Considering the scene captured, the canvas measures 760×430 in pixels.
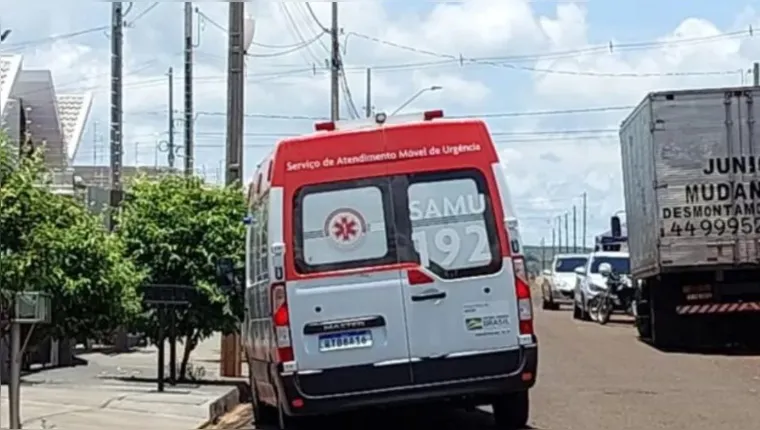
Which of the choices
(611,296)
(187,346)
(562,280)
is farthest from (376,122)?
(562,280)

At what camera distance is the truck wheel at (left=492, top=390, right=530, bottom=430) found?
45.0ft

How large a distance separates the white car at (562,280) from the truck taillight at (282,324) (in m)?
31.4

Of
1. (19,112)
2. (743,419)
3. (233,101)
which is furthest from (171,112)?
(743,419)

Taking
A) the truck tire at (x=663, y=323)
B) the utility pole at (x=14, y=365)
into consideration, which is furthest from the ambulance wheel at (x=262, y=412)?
the truck tire at (x=663, y=323)

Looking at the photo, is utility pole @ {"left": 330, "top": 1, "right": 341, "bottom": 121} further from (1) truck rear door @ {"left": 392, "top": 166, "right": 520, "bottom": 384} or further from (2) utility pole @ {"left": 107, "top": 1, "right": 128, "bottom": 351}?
(1) truck rear door @ {"left": 392, "top": 166, "right": 520, "bottom": 384}

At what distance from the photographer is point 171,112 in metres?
58.6

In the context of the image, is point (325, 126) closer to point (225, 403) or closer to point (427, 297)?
point (427, 297)

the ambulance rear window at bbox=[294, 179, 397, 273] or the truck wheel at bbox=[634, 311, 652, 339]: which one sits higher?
the ambulance rear window at bbox=[294, 179, 397, 273]

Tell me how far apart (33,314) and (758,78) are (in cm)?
4385

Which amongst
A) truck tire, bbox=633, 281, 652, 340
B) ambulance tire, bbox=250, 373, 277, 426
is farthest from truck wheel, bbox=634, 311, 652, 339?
ambulance tire, bbox=250, 373, 277, 426

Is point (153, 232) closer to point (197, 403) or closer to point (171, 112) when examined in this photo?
point (197, 403)

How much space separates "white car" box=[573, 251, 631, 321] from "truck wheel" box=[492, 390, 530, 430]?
2240 cm

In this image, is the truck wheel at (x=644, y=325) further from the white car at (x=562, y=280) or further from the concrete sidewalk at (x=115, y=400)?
the white car at (x=562, y=280)

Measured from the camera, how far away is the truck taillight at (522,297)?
42.4ft
